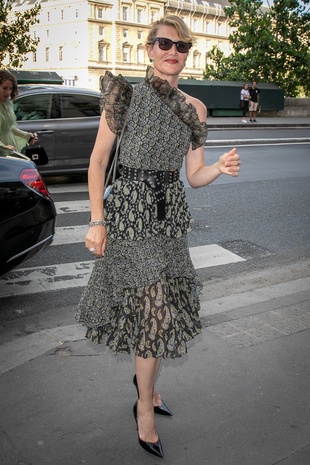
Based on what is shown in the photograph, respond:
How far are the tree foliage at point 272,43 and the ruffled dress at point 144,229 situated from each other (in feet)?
109

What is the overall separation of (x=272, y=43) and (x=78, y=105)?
26991 mm

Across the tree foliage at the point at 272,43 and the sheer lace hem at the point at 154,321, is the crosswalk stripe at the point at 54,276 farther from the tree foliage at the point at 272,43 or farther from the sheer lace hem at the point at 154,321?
the tree foliage at the point at 272,43

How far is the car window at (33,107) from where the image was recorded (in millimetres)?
9273

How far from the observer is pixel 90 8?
86.2m

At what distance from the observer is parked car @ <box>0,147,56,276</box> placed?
13.4 ft

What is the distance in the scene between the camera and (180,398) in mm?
3061

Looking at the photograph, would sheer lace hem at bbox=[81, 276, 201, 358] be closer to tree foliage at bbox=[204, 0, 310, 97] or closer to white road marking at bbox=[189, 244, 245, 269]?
white road marking at bbox=[189, 244, 245, 269]

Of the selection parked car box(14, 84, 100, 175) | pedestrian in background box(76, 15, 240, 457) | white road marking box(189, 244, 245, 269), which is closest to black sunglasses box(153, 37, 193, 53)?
pedestrian in background box(76, 15, 240, 457)

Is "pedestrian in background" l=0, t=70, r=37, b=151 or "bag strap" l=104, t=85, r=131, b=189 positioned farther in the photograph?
"pedestrian in background" l=0, t=70, r=37, b=151

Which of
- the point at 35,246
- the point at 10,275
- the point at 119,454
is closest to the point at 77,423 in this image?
the point at 119,454

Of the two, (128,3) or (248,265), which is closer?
(248,265)

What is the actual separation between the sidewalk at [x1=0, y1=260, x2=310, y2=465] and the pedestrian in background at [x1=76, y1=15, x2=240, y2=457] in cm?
20

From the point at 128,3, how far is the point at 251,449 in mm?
96190

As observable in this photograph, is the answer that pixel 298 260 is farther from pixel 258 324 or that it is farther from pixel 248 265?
pixel 258 324
